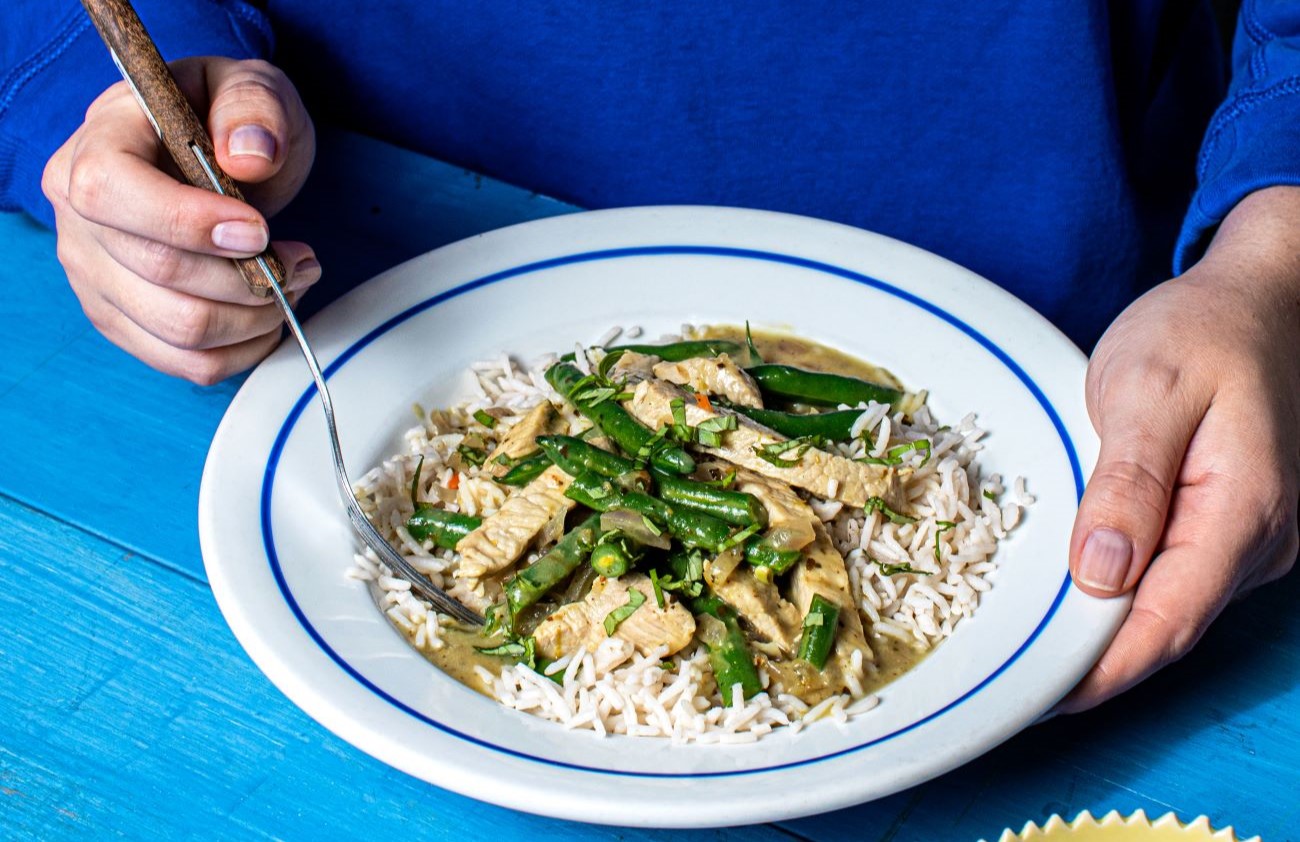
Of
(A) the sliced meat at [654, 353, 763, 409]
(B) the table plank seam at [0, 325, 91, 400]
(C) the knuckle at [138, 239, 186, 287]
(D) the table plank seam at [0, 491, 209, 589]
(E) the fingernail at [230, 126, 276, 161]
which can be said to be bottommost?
(D) the table plank seam at [0, 491, 209, 589]

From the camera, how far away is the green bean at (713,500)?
181 cm

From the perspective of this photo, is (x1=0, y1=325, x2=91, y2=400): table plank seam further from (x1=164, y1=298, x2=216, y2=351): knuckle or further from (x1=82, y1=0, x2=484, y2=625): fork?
(x1=82, y1=0, x2=484, y2=625): fork

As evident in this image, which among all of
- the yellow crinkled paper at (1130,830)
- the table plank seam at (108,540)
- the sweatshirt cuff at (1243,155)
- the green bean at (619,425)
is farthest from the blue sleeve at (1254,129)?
the table plank seam at (108,540)

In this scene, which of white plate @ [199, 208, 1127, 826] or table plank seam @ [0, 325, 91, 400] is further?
table plank seam @ [0, 325, 91, 400]

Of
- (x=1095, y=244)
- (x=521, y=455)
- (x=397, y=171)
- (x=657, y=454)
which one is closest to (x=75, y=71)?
(x=397, y=171)

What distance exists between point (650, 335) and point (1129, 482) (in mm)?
949

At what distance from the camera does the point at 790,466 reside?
1.89m

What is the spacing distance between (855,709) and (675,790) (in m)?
0.30

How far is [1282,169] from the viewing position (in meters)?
2.11

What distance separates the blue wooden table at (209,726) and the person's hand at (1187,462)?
12cm

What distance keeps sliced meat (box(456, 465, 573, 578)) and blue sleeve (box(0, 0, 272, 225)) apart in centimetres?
121

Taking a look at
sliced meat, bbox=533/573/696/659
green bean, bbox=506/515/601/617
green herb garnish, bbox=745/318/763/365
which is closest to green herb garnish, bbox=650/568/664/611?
sliced meat, bbox=533/573/696/659

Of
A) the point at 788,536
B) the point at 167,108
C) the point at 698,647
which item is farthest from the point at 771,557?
the point at 167,108

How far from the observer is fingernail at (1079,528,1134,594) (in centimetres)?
159
